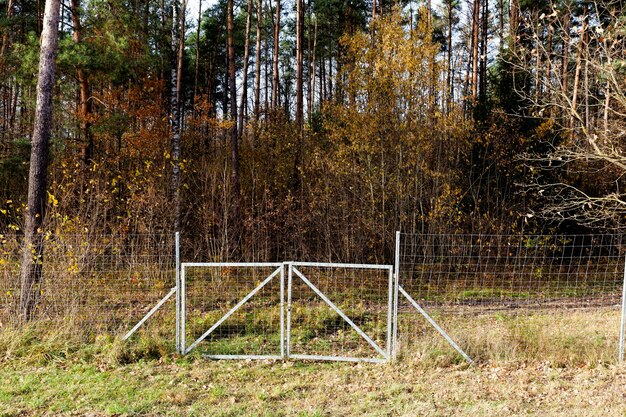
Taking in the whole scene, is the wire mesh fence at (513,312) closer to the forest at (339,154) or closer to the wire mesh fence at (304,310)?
the wire mesh fence at (304,310)

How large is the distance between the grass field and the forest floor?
13 millimetres

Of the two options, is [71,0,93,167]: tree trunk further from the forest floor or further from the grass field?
the forest floor

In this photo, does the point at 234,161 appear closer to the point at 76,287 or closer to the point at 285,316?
the point at 285,316

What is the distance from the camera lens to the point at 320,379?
609cm

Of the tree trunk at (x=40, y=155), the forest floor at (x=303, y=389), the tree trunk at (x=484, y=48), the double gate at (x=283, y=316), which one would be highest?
the tree trunk at (x=484, y=48)

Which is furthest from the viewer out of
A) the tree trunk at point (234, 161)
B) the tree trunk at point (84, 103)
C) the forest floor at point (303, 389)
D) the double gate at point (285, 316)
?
the tree trunk at point (234, 161)

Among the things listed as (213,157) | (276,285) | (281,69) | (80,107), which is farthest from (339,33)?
(276,285)

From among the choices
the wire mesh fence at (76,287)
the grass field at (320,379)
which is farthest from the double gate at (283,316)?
the wire mesh fence at (76,287)

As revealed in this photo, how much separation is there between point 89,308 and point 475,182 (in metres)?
11.0

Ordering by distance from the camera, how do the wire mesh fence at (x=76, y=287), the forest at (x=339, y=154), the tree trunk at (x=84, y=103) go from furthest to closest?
the tree trunk at (x=84, y=103) → the forest at (x=339, y=154) → the wire mesh fence at (x=76, y=287)

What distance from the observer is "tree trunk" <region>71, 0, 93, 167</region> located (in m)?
13.0

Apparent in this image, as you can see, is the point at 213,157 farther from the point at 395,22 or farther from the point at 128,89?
the point at 395,22

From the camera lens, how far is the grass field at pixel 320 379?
17.0 ft

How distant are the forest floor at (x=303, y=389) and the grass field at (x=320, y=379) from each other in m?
0.01
